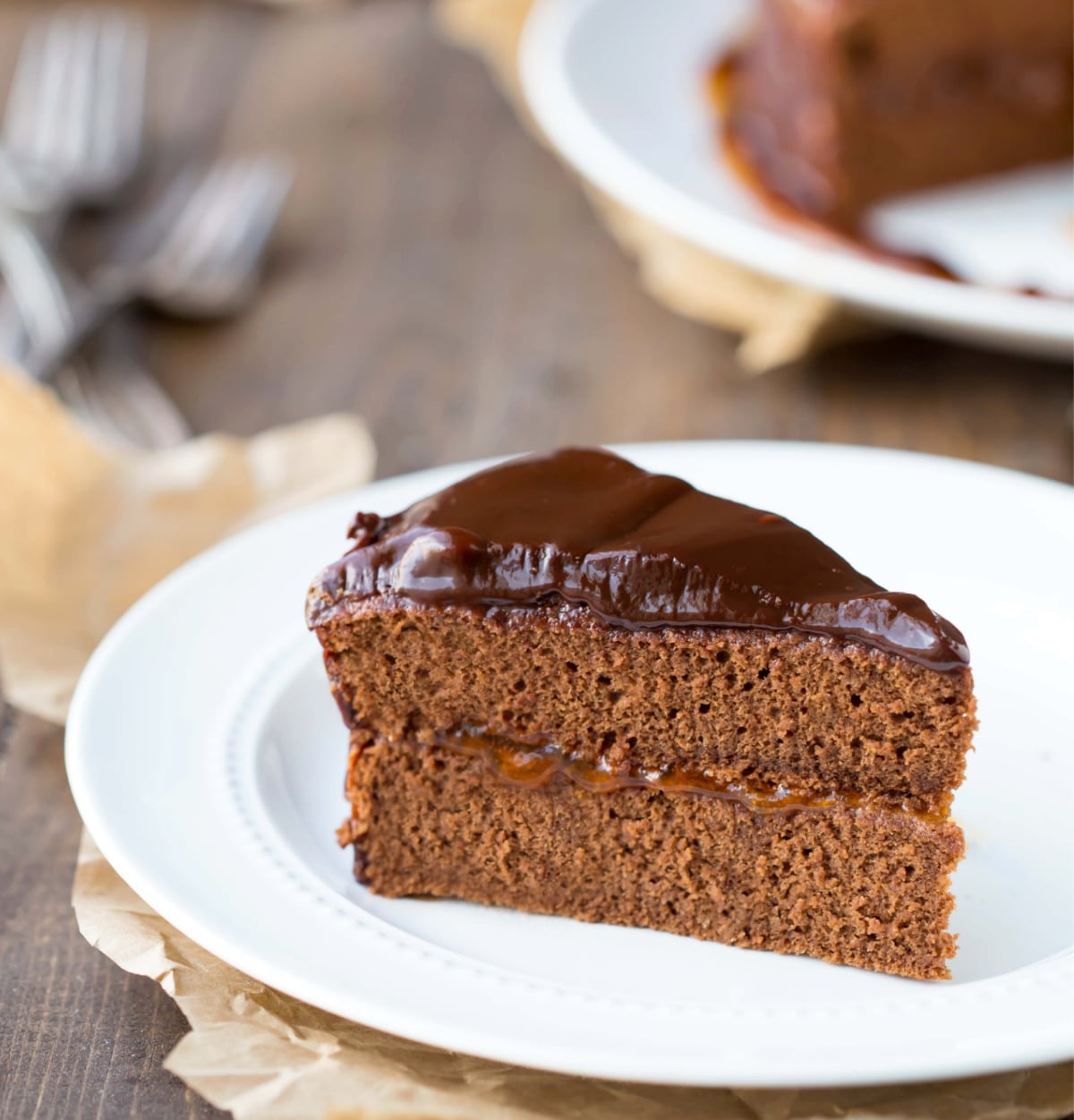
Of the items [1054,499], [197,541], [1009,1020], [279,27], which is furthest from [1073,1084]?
[279,27]

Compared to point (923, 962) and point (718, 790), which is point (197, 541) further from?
point (923, 962)

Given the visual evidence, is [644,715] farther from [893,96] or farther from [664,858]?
[893,96]

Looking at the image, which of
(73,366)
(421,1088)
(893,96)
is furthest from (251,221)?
(421,1088)

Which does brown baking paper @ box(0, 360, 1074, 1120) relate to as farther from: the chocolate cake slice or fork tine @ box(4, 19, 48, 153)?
fork tine @ box(4, 19, 48, 153)

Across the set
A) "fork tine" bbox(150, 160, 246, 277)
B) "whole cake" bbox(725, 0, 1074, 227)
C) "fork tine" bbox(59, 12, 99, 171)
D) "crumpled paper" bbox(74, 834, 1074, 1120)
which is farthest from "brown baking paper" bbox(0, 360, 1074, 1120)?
"fork tine" bbox(59, 12, 99, 171)

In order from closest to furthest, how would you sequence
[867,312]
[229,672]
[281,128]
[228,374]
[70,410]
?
[229,672] → [867,312] → [70,410] → [228,374] → [281,128]

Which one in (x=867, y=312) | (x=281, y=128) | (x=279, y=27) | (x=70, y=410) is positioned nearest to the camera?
(x=867, y=312)

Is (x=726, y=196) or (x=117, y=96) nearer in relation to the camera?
(x=726, y=196)
